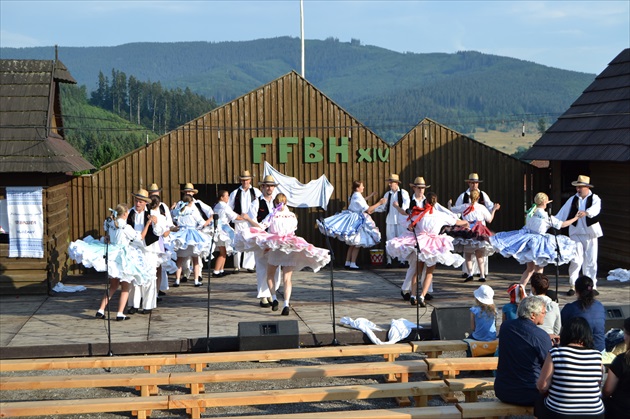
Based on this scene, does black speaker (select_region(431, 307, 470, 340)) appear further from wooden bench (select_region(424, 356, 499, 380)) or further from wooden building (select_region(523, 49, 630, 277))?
wooden building (select_region(523, 49, 630, 277))

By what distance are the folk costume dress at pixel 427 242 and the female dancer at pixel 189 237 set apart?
148 inches

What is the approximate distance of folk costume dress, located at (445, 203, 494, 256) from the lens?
52.7ft

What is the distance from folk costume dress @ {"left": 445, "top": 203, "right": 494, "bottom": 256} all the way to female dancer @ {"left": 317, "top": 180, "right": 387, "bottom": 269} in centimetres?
219

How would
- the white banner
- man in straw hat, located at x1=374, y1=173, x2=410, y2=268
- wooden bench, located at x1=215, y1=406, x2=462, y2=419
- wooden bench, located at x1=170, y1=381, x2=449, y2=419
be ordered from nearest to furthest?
wooden bench, located at x1=215, y1=406, x2=462, y2=419
wooden bench, located at x1=170, y1=381, x2=449, y2=419
the white banner
man in straw hat, located at x1=374, y1=173, x2=410, y2=268

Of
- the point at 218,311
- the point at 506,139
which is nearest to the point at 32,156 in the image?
the point at 218,311

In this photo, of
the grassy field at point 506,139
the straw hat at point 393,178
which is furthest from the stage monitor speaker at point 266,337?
the grassy field at point 506,139

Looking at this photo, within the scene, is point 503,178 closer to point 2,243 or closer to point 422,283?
point 422,283

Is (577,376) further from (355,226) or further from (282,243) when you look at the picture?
(355,226)

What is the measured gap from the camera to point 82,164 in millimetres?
16828

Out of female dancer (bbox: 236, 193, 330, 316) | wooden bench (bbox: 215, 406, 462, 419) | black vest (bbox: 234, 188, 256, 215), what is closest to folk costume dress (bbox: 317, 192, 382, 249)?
black vest (bbox: 234, 188, 256, 215)

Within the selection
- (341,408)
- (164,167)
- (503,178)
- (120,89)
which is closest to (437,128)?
(503,178)

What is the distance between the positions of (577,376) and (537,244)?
7.27 metres

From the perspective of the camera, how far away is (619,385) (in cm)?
754

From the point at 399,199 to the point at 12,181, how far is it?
7257 millimetres
